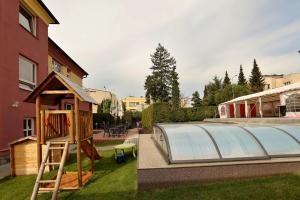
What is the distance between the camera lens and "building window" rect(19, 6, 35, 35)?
49.2ft

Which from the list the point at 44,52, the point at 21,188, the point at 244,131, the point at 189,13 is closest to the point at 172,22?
the point at 189,13

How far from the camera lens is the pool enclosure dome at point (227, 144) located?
770 centimetres

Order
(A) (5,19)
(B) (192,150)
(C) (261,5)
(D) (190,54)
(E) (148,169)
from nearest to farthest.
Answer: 1. (E) (148,169)
2. (B) (192,150)
3. (A) (5,19)
4. (C) (261,5)
5. (D) (190,54)

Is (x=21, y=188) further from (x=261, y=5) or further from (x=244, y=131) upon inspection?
(x=261, y=5)

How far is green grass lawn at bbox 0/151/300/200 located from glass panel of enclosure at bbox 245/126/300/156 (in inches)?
37.9

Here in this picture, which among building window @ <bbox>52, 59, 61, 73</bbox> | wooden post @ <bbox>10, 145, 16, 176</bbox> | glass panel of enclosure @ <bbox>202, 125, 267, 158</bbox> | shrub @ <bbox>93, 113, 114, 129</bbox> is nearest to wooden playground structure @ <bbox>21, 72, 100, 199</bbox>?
wooden post @ <bbox>10, 145, 16, 176</bbox>

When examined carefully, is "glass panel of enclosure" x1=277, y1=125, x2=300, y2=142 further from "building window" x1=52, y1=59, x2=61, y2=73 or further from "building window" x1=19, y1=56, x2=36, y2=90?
"building window" x1=52, y1=59, x2=61, y2=73

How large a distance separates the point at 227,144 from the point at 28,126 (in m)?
11.9

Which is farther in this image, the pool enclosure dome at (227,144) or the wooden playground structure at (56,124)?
the wooden playground structure at (56,124)

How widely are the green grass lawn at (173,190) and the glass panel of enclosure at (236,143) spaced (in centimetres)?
86

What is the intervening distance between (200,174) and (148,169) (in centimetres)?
151

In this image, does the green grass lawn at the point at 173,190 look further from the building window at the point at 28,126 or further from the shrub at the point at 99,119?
the shrub at the point at 99,119

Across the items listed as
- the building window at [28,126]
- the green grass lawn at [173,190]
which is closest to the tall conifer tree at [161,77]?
the building window at [28,126]

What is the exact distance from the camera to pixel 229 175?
7.33m
